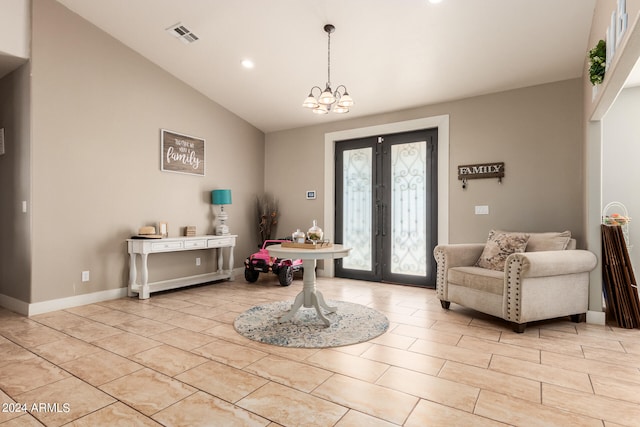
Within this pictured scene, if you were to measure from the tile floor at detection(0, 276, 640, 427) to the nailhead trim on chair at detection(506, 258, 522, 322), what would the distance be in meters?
0.22

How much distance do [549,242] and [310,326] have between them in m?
2.67

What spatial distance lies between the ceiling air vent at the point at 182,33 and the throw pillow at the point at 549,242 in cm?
461

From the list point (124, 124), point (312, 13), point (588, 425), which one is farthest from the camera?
point (124, 124)

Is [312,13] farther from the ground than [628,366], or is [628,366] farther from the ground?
[312,13]

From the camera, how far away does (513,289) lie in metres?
3.21

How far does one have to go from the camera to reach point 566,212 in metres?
4.13

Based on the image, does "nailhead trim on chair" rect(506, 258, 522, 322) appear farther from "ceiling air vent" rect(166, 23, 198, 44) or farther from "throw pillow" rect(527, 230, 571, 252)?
"ceiling air vent" rect(166, 23, 198, 44)

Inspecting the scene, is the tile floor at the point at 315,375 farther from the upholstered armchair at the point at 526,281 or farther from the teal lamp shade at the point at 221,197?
the teal lamp shade at the point at 221,197

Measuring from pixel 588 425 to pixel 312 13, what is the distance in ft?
13.0

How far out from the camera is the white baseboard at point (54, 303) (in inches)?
149

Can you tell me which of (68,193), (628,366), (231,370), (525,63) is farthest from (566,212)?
(68,193)

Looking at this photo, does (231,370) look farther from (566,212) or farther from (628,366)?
(566,212)

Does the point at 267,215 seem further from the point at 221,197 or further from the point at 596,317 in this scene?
the point at 596,317

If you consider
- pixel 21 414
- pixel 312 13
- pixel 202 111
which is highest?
Result: pixel 312 13
